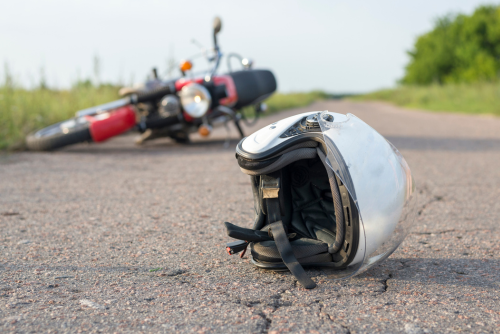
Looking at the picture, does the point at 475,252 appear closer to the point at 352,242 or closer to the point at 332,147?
the point at 352,242

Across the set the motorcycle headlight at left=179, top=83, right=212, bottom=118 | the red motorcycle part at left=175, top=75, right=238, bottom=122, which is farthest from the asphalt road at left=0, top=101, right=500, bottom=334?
the red motorcycle part at left=175, top=75, right=238, bottom=122

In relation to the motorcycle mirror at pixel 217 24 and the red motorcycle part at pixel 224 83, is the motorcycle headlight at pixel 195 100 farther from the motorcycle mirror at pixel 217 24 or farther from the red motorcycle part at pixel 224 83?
the motorcycle mirror at pixel 217 24

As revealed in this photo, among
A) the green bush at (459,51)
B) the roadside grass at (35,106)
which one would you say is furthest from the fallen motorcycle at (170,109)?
the green bush at (459,51)

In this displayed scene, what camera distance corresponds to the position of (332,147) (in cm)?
165

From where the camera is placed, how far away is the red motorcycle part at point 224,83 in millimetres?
5676

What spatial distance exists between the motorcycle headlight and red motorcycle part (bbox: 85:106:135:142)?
0.71m

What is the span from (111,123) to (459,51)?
33659 millimetres

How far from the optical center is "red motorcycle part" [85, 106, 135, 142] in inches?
213

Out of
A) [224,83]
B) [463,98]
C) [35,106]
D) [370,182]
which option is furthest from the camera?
[463,98]

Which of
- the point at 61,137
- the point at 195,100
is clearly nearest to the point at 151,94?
the point at 195,100

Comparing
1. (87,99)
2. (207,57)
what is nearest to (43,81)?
(87,99)

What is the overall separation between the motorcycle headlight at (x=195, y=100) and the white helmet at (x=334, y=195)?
12.0 feet

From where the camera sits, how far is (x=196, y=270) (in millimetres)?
1903

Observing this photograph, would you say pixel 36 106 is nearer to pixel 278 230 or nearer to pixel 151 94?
pixel 151 94
